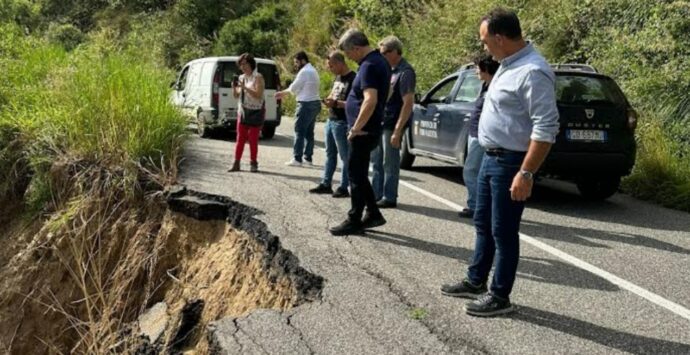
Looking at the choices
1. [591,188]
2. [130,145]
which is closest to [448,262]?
[591,188]

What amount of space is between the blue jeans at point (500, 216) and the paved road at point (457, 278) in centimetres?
30

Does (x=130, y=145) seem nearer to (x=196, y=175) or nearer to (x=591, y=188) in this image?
(x=196, y=175)

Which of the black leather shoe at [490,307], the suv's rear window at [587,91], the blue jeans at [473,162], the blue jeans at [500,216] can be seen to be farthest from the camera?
the suv's rear window at [587,91]

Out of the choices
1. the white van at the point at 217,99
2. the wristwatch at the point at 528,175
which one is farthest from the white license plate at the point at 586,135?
the white van at the point at 217,99

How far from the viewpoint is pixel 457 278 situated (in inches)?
198

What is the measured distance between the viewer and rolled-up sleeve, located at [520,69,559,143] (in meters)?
3.68

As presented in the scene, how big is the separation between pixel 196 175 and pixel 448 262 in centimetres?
416

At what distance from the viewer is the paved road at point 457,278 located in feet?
12.7

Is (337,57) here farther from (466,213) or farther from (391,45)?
(466,213)

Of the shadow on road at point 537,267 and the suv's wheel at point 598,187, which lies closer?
the shadow on road at point 537,267

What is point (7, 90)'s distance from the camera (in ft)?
32.1

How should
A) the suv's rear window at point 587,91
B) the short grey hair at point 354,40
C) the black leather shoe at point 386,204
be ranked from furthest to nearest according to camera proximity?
the suv's rear window at point 587,91
the black leather shoe at point 386,204
the short grey hair at point 354,40

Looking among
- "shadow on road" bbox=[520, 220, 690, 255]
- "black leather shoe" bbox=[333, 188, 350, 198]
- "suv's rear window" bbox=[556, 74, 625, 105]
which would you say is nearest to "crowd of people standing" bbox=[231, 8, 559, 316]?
"shadow on road" bbox=[520, 220, 690, 255]

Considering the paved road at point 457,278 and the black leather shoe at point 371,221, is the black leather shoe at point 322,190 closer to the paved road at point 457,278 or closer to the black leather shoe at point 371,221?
the paved road at point 457,278
